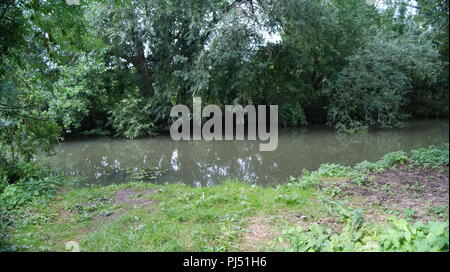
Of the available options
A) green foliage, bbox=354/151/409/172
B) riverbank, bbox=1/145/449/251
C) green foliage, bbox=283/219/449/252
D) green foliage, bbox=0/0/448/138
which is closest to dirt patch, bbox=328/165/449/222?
riverbank, bbox=1/145/449/251

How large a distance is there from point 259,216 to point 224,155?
603cm

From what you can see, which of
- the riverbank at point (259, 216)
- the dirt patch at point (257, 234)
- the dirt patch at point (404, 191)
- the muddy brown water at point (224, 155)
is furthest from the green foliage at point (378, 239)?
the muddy brown water at point (224, 155)

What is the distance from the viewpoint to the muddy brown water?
7633 mm

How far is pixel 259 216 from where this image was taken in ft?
13.3

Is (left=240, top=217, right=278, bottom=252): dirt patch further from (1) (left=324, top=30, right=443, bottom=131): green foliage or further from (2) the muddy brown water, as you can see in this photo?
(1) (left=324, top=30, right=443, bottom=131): green foliage

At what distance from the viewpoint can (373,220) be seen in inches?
138

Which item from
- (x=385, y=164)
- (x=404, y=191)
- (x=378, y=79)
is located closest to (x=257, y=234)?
(x=404, y=191)

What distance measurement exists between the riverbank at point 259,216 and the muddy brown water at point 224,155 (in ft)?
5.17

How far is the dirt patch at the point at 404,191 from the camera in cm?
365

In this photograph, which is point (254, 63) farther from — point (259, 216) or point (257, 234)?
point (257, 234)

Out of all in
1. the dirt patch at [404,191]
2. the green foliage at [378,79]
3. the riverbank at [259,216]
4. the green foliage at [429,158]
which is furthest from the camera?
the green foliage at [378,79]

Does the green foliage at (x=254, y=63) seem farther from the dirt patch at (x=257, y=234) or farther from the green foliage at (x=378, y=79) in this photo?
the dirt patch at (x=257, y=234)

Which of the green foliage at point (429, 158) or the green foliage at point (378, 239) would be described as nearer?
the green foliage at point (378, 239)

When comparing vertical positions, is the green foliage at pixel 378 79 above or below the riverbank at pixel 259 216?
above
